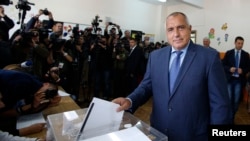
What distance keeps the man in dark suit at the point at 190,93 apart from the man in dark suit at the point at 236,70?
2699 millimetres

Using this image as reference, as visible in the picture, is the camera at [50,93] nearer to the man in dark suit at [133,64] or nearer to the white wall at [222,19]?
the man in dark suit at [133,64]

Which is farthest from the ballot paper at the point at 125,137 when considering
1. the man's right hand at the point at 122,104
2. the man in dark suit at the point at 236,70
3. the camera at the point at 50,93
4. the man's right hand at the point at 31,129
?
the man in dark suit at the point at 236,70

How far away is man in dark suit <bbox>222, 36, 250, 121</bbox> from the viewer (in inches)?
137

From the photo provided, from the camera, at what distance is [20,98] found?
1.43 m

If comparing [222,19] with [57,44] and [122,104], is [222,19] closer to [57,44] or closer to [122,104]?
[57,44]

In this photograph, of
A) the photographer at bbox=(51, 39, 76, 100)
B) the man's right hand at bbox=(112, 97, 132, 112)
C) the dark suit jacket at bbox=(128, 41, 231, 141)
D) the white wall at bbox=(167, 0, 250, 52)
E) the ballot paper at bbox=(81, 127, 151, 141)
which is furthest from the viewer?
the white wall at bbox=(167, 0, 250, 52)

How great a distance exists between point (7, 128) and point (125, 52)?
359 centimetres

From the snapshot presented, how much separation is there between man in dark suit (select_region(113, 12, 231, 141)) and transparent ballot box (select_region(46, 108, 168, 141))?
20 cm

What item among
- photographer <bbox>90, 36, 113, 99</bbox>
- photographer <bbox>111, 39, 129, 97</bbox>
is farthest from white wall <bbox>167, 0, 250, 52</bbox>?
photographer <bbox>90, 36, 113, 99</bbox>

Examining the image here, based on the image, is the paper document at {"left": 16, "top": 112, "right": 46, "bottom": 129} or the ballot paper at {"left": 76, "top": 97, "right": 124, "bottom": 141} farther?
the paper document at {"left": 16, "top": 112, "right": 46, "bottom": 129}

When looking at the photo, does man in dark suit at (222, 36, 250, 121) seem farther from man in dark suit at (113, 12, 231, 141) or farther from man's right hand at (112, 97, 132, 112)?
man's right hand at (112, 97, 132, 112)

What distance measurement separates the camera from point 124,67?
186 inches

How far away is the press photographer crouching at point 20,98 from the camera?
1290mm

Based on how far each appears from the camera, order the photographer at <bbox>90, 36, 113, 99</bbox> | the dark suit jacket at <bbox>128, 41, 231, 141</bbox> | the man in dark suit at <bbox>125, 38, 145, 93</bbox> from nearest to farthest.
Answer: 1. the dark suit jacket at <bbox>128, 41, 231, 141</bbox>
2. the photographer at <bbox>90, 36, 113, 99</bbox>
3. the man in dark suit at <bbox>125, 38, 145, 93</bbox>
